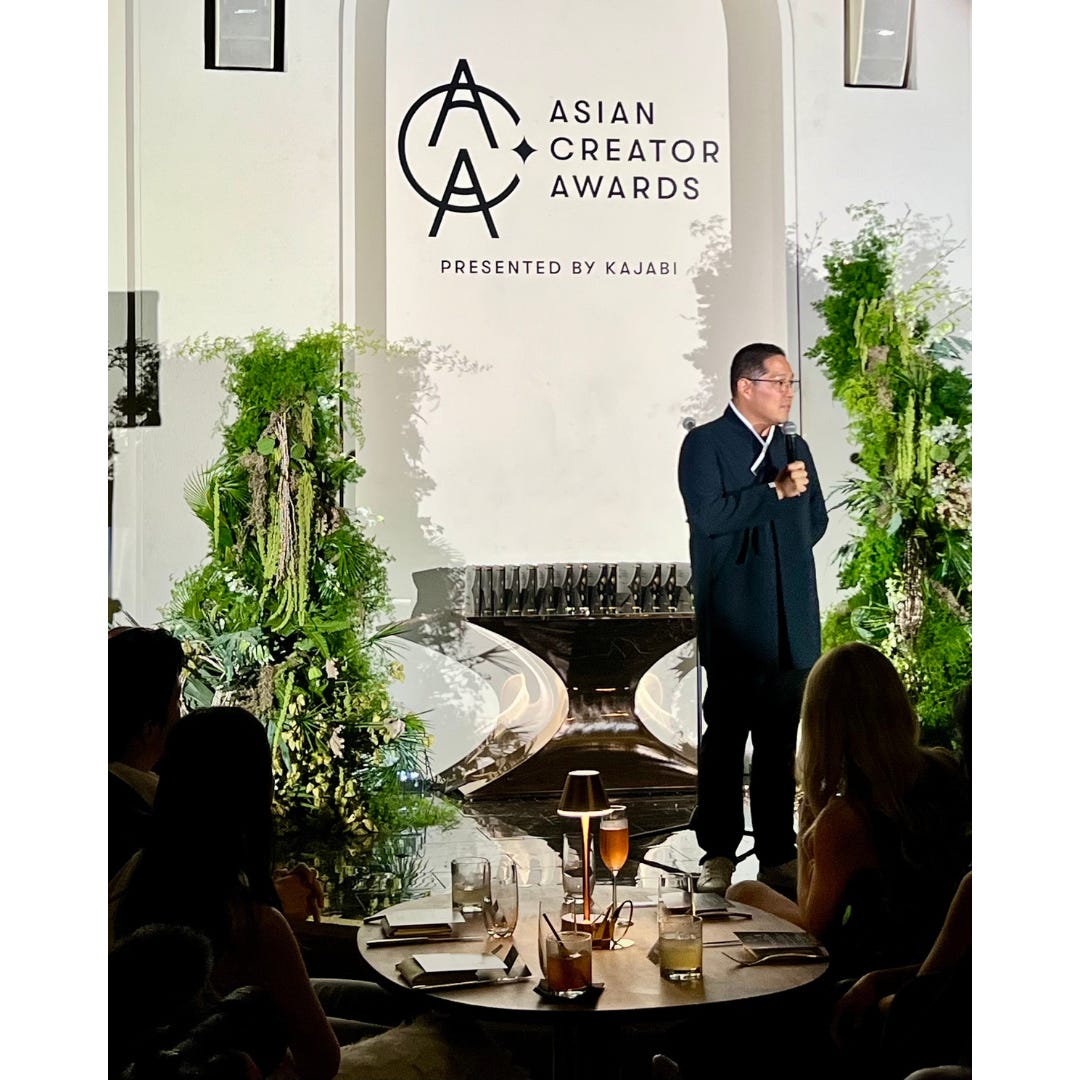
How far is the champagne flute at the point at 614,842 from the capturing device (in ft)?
9.30

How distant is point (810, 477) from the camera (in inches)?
115

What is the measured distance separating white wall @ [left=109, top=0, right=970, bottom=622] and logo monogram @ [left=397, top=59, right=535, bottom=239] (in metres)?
0.08

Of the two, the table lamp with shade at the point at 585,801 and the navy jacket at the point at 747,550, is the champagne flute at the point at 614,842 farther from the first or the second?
the navy jacket at the point at 747,550

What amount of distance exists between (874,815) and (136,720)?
156cm

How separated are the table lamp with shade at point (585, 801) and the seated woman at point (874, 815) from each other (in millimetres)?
447

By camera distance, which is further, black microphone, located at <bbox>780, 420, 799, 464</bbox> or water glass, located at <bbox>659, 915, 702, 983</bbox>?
black microphone, located at <bbox>780, 420, 799, 464</bbox>

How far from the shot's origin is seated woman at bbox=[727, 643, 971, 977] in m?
2.92

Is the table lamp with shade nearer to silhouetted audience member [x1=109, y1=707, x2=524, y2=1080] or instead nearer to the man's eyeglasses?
silhouetted audience member [x1=109, y1=707, x2=524, y2=1080]

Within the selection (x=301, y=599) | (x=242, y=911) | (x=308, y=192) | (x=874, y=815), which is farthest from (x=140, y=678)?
(x=874, y=815)

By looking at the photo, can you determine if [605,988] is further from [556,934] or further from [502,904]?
[502,904]

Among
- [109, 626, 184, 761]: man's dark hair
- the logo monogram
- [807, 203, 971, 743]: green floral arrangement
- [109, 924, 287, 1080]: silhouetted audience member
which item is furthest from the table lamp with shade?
the logo monogram

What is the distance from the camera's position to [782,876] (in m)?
2.91
